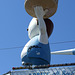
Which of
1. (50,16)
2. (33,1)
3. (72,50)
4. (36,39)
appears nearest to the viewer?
(33,1)

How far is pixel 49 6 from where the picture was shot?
14.3 meters

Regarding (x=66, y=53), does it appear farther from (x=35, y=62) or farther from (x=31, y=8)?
(x=31, y=8)

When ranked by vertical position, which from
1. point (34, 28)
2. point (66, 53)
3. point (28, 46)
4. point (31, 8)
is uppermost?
point (31, 8)

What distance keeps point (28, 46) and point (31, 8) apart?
294cm

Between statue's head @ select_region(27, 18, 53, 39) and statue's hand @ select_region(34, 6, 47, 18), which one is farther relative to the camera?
statue's head @ select_region(27, 18, 53, 39)

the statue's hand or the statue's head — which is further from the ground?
the statue's hand

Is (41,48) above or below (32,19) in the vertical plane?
below

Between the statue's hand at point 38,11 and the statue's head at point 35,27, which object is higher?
the statue's hand at point 38,11

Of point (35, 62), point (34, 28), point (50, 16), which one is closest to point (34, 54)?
point (35, 62)

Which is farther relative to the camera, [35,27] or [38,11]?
[35,27]

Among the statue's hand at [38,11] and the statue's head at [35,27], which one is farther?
the statue's head at [35,27]

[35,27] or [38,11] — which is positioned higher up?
[38,11]

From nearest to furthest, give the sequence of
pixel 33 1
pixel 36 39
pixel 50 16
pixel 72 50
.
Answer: pixel 33 1 < pixel 36 39 < pixel 50 16 < pixel 72 50

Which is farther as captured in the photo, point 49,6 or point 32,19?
point 32,19
